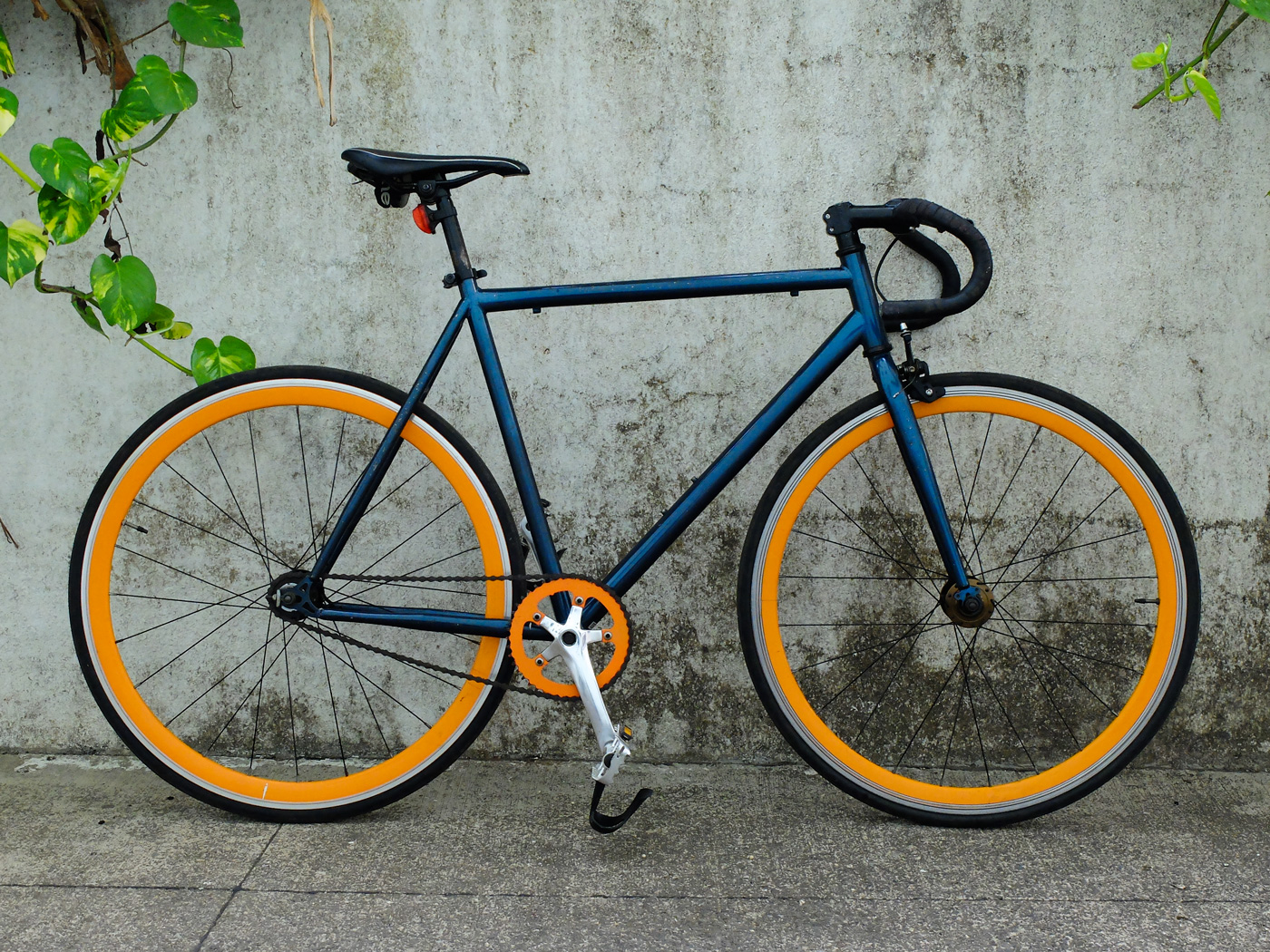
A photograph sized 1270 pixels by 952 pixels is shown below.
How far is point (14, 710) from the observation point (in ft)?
6.85

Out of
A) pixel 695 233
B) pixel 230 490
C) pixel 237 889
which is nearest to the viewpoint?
pixel 237 889

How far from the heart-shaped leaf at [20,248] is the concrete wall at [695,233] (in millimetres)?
Answer: 384

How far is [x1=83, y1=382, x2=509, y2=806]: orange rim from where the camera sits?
1710 millimetres

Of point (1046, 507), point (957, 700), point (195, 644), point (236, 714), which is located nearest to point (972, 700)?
point (957, 700)

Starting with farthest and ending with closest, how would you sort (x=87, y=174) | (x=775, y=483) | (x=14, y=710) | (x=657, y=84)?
(x=14, y=710), (x=657, y=84), (x=775, y=483), (x=87, y=174)

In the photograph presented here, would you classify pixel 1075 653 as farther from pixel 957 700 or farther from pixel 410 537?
pixel 410 537

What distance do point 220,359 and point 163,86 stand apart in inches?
20.2

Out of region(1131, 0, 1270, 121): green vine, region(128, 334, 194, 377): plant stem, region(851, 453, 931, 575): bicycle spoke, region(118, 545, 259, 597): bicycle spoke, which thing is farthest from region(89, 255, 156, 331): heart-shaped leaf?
region(1131, 0, 1270, 121): green vine

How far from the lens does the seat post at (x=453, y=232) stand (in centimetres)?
163

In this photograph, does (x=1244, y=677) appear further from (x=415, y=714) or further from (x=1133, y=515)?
(x=415, y=714)

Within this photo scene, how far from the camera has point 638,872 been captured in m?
1.60

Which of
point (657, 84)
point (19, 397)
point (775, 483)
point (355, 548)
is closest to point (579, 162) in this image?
point (657, 84)

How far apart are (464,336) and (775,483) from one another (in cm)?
79

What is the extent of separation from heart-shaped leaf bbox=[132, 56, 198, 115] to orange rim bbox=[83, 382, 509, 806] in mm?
528
